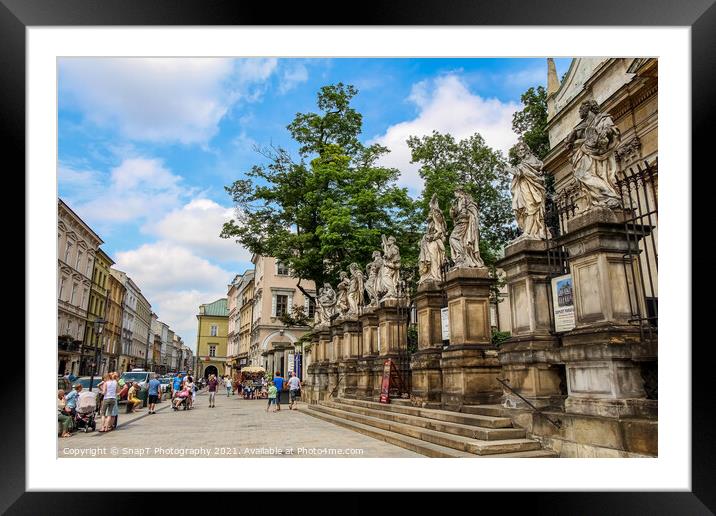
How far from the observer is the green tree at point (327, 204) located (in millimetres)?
22594

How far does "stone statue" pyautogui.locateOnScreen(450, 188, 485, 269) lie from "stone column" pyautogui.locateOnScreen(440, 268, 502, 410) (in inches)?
12.8

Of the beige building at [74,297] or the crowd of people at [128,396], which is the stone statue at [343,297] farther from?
the beige building at [74,297]

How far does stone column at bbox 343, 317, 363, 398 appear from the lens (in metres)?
18.6

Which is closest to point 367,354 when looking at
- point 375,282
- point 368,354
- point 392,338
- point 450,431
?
point 368,354

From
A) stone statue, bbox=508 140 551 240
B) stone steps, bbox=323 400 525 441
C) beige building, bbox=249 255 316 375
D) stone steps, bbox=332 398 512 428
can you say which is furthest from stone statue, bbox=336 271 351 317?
beige building, bbox=249 255 316 375

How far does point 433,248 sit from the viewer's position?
13.0m

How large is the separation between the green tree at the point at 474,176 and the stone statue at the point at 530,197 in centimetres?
1299

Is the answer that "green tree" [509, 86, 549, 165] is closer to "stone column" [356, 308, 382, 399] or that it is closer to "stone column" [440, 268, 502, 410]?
"stone column" [356, 308, 382, 399]

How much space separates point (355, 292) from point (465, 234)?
9291 mm

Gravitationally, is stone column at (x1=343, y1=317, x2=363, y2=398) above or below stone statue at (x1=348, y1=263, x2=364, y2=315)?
below

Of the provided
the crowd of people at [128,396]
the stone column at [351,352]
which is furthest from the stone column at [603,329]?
the stone column at [351,352]

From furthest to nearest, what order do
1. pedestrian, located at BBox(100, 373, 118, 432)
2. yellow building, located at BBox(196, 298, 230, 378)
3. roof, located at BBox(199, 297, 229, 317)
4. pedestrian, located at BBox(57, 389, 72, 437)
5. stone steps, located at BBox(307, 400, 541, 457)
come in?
1. yellow building, located at BBox(196, 298, 230, 378)
2. roof, located at BBox(199, 297, 229, 317)
3. pedestrian, located at BBox(100, 373, 118, 432)
4. pedestrian, located at BBox(57, 389, 72, 437)
5. stone steps, located at BBox(307, 400, 541, 457)
